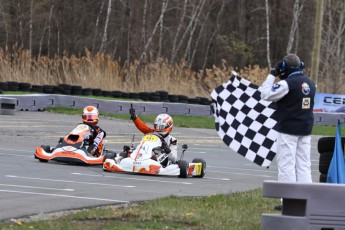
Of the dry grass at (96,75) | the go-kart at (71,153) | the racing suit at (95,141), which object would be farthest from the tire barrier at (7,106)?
the go-kart at (71,153)

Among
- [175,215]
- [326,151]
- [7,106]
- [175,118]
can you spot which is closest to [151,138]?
[326,151]

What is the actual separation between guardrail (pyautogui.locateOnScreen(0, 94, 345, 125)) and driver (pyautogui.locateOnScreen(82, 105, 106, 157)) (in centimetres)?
1163

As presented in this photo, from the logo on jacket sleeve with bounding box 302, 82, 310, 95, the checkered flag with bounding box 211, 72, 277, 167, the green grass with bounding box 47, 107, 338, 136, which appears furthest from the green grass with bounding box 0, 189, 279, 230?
the green grass with bounding box 47, 107, 338, 136

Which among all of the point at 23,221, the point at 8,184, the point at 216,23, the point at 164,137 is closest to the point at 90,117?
the point at 164,137

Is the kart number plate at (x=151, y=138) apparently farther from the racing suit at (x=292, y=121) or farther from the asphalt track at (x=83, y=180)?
the racing suit at (x=292, y=121)

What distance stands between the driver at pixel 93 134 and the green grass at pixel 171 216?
478cm

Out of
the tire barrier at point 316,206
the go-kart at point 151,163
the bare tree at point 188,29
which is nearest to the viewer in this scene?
the tire barrier at point 316,206

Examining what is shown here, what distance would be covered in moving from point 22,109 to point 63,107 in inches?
74.4

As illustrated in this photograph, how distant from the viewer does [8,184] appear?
11820mm

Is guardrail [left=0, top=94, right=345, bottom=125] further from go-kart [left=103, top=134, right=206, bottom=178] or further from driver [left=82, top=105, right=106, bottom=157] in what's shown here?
go-kart [left=103, top=134, right=206, bottom=178]

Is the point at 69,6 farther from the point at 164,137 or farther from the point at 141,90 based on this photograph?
the point at 164,137

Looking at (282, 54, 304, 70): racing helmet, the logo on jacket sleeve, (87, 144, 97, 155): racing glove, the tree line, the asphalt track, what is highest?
the tree line

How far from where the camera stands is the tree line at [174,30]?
49.2 m

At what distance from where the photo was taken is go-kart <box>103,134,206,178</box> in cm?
1449
